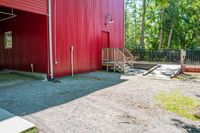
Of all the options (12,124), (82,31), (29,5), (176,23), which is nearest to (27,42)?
(29,5)

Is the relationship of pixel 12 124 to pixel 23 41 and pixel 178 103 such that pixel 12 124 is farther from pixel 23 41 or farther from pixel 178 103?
pixel 23 41

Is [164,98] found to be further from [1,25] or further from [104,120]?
[1,25]

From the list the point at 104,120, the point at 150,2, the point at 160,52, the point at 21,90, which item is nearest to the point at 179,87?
the point at 104,120

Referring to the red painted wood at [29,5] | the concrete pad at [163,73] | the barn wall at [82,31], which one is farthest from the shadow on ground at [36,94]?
the concrete pad at [163,73]

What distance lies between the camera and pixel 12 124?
4.03 meters

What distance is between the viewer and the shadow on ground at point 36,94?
5.29 meters

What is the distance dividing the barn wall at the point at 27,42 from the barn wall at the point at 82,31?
2.02 feet

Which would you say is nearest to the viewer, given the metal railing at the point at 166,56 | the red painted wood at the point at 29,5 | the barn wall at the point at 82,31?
the red painted wood at the point at 29,5

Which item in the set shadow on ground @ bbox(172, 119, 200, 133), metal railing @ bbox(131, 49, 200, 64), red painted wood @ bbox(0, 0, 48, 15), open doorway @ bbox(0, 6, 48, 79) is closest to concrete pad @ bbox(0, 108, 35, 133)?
shadow on ground @ bbox(172, 119, 200, 133)

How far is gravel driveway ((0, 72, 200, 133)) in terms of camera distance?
13.8ft

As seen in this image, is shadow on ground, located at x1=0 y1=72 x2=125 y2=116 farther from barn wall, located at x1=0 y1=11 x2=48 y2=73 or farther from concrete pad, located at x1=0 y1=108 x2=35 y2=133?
barn wall, located at x1=0 y1=11 x2=48 y2=73

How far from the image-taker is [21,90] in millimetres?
7102

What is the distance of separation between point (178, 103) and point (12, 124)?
13.6 feet

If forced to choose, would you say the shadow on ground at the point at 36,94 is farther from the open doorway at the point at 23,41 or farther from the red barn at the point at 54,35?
the red barn at the point at 54,35
